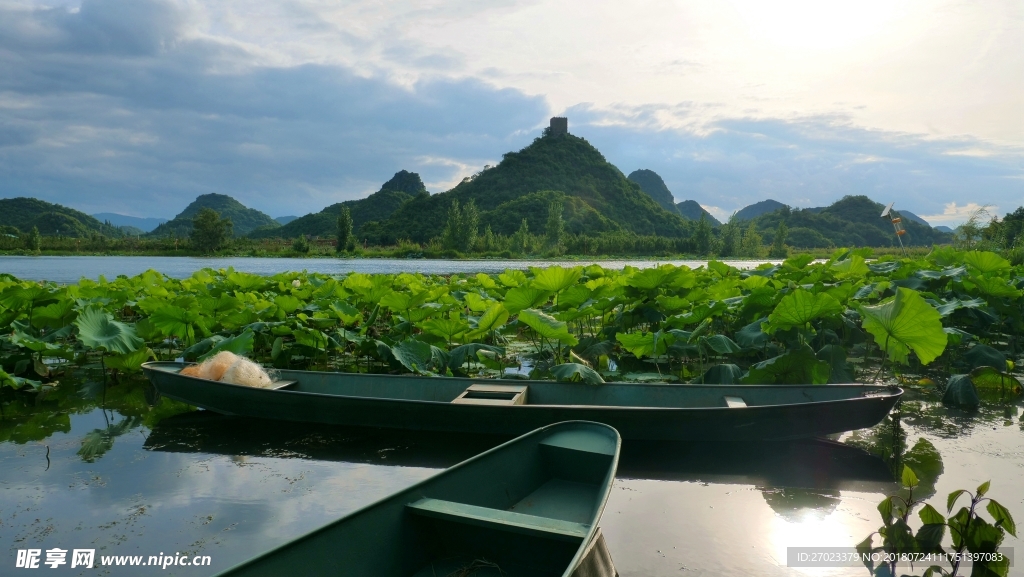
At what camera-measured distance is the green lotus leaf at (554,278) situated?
5.89 meters

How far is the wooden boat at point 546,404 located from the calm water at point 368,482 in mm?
168

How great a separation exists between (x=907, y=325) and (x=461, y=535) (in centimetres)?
318

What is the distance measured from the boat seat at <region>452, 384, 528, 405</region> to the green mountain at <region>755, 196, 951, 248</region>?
73768 mm

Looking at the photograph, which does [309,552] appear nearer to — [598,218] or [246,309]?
[246,309]

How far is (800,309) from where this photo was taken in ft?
14.8

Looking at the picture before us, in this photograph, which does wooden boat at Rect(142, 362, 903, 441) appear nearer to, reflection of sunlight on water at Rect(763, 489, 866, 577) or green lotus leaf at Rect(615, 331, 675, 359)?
reflection of sunlight on water at Rect(763, 489, 866, 577)

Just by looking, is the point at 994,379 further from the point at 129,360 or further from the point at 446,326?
the point at 129,360

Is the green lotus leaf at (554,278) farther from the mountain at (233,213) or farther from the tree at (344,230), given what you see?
the mountain at (233,213)

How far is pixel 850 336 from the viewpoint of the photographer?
620cm

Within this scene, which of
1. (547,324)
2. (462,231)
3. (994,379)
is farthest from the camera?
(462,231)

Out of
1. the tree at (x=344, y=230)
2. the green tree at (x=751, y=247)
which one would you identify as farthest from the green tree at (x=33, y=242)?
the green tree at (x=751, y=247)

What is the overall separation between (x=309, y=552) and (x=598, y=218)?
65.3 meters

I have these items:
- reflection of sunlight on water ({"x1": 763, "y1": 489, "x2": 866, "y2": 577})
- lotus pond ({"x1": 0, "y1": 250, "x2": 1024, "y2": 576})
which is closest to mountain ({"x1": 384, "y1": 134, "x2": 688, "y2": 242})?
lotus pond ({"x1": 0, "y1": 250, "x2": 1024, "y2": 576})

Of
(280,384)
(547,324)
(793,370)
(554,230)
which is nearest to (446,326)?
(547,324)
